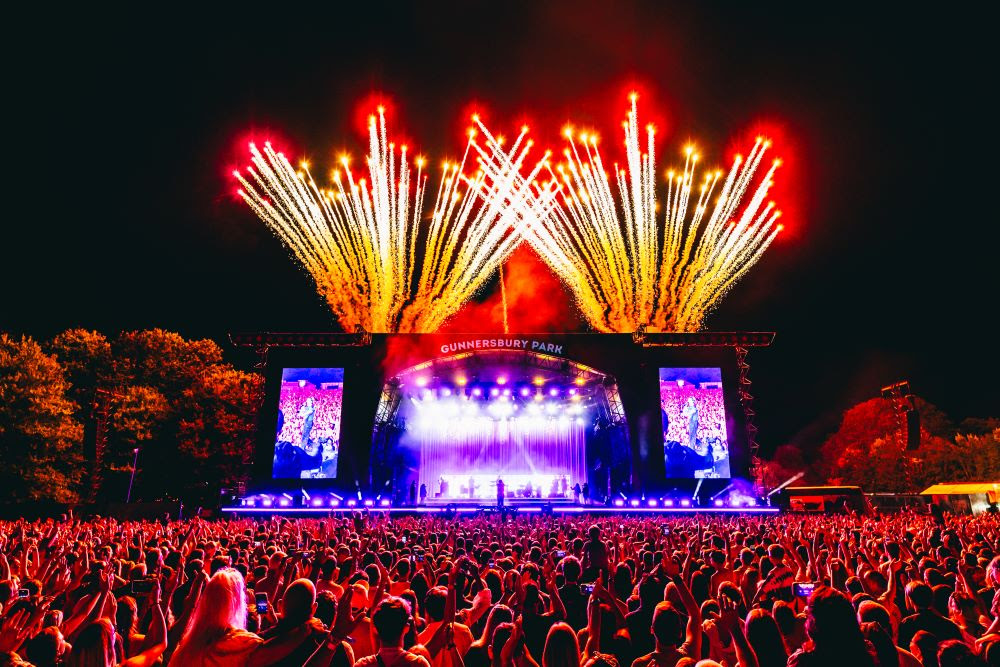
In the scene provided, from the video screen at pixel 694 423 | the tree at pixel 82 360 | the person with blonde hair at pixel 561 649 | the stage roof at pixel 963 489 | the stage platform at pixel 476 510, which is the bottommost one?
the stage platform at pixel 476 510

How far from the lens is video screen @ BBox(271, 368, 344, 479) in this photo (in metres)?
28.6

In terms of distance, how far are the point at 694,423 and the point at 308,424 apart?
19.5 meters

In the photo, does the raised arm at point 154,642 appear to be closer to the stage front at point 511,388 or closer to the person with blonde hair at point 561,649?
the person with blonde hair at point 561,649

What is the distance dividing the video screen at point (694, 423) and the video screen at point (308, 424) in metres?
16.5

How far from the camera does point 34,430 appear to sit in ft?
98.8

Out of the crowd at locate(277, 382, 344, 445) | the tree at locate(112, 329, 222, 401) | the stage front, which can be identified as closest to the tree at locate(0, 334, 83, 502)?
the tree at locate(112, 329, 222, 401)

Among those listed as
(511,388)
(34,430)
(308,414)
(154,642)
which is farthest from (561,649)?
(34,430)

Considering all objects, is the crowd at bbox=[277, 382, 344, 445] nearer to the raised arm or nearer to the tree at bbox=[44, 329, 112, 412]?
the tree at bbox=[44, 329, 112, 412]

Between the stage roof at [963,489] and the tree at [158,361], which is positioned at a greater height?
the tree at [158,361]

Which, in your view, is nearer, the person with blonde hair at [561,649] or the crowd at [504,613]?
the crowd at [504,613]

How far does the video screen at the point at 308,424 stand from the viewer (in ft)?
93.9

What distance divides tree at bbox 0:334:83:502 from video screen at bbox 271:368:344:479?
486 inches

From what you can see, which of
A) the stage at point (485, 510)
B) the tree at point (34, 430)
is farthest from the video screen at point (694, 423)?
the tree at point (34, 430)

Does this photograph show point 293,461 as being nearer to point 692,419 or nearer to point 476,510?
point 476,510
